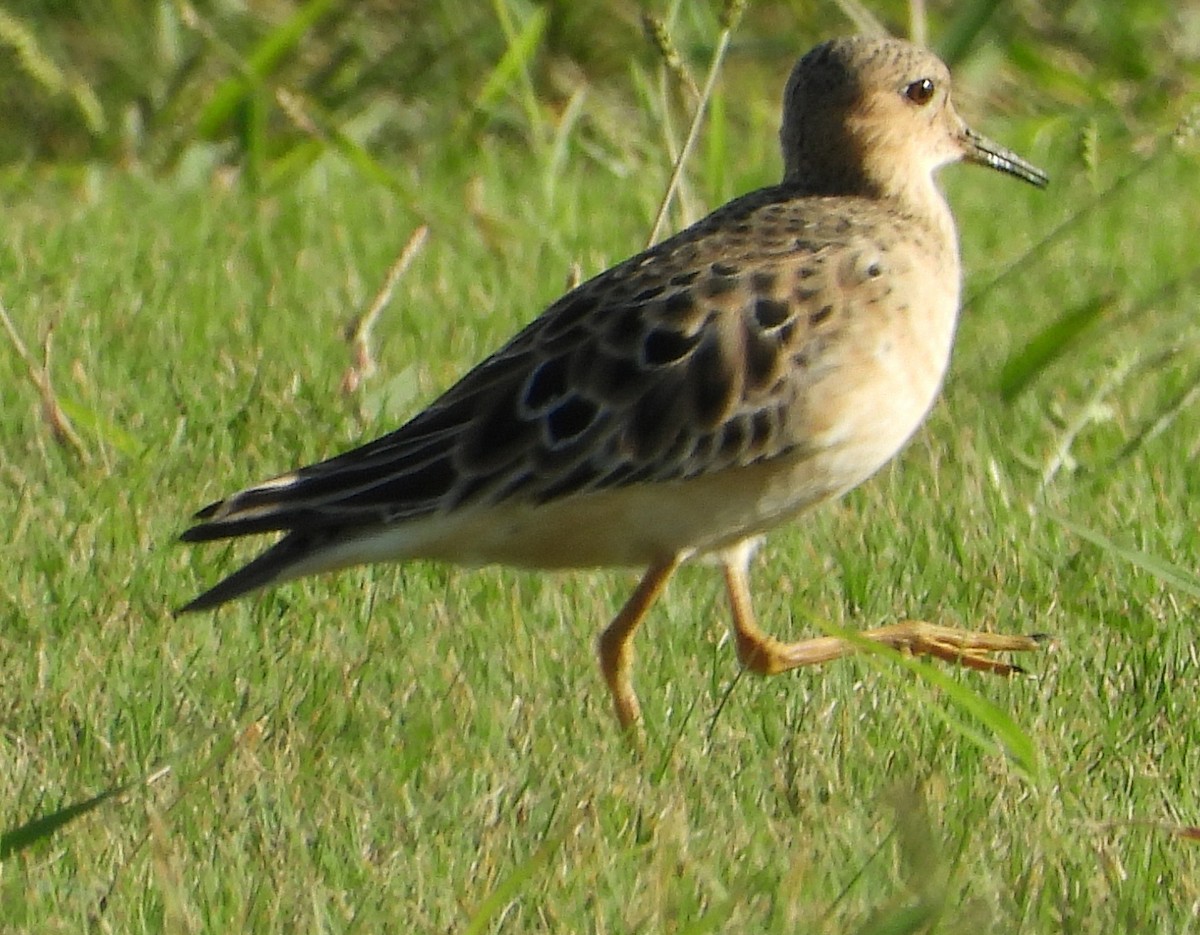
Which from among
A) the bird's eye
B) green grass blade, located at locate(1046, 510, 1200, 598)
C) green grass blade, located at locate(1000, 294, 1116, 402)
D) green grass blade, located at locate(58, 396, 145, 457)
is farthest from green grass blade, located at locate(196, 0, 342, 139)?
green grass blade, located at locate(1046, 510, 1200, 598)

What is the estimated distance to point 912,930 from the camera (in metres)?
3.43

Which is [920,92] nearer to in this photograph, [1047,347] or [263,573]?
[1047,347]

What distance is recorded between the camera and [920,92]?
580 centimetres

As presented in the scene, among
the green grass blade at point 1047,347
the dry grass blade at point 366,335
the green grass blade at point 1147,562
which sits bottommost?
the green grass blade at point 1047,347

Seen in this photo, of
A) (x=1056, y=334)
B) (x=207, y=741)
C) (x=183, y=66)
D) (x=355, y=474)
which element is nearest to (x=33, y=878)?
(x=207, y=741)

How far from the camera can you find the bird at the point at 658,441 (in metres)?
4.90

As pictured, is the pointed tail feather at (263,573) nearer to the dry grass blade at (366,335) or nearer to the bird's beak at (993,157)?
the dry grass blade at (366,335)

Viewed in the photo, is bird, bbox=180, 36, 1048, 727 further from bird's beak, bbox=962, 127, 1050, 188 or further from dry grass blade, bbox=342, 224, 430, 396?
dry grass blade, bbox=342, 224, 430, 396

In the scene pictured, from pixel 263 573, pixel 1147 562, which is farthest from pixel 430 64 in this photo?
pixel 1147 562

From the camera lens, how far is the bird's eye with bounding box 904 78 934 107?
577 cm

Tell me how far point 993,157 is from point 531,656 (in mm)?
1875

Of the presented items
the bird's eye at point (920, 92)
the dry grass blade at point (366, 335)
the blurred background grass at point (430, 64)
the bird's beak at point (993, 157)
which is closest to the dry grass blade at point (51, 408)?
the dry grass blade at point (366, 335)

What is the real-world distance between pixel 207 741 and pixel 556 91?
20.7 ft

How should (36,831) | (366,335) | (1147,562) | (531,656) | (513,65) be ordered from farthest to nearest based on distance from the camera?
(513,65)
(366,335)
(531,656)
(1147,562)
(36,831)
